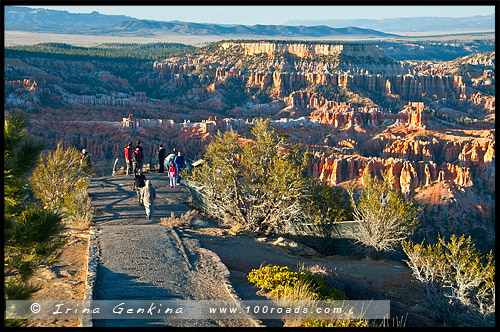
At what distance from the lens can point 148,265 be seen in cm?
1295

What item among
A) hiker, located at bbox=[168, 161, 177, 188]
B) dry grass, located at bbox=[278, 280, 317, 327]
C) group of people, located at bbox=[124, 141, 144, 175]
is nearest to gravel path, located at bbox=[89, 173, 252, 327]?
dry grass, located at bbox=[278, 280, 317, 327]

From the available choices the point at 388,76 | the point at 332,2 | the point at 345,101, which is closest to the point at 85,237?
the point at 332,2

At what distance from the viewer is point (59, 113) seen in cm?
7300

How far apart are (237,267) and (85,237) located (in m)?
3.74

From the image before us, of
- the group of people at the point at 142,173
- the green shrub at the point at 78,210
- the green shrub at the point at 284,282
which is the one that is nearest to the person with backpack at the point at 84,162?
the group of people at the point at 142,173

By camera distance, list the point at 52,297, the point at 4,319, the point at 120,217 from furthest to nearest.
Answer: the point at 120,217
the point at 52,297
the point at 4,319

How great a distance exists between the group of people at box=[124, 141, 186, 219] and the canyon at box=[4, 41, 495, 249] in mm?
9452

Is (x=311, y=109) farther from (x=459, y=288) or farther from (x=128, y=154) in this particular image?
(x=459, y=288)

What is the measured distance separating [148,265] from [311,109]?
84954mm

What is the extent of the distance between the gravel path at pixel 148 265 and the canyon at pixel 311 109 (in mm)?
13781

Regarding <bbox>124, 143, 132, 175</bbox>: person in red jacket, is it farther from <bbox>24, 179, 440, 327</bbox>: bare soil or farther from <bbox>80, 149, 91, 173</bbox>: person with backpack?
<bbox>24, 179, 440, 327</bbox>: bare soil

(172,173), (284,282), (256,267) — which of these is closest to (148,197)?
(256,267)

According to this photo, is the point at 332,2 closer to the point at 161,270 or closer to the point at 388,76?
the point at 161,270

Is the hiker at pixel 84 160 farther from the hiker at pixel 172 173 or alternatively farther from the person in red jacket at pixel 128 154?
the hiker at pixel 172 173
